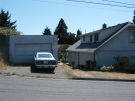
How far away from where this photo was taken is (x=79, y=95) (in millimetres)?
12023

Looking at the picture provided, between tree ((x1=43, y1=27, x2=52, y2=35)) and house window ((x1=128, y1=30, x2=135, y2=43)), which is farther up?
tree ((x1=43, y1=27, x2=52, y2=35))

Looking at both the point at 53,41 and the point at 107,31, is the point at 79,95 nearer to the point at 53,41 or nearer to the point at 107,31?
the point at 53,41

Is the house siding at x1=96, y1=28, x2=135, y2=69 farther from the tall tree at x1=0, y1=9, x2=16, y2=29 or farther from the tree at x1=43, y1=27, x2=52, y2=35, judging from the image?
the tree at x1=43, y1=27, x2=52, y2=35

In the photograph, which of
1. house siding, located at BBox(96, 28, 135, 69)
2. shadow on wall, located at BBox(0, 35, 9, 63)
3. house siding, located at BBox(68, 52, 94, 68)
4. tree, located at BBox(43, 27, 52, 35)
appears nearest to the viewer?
shadow on wall, located at BBox(0, 35, 9, 63)

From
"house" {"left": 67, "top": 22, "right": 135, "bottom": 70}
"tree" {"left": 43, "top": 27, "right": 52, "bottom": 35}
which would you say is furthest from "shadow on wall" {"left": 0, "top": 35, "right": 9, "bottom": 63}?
"tree" {"left": 43, "top": 27, "right": 52, "bottom": 35}

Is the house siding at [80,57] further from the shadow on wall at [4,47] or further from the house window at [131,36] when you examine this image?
the shadow on wall at [4,47]

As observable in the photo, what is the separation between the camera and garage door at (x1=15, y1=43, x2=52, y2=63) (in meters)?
33.0

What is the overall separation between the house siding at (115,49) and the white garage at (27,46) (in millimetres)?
5209

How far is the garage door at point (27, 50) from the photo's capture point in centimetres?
3295

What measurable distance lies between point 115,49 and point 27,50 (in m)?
9.90

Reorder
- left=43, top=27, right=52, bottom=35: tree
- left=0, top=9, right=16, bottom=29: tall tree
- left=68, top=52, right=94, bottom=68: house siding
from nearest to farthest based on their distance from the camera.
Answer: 1. left=68, top=52, right=94, bottom=68: house siding
2. left=0, top=9, right=16, bottom=29: tall tree
3. left=43, top=27, right=52, bottom=35: tree

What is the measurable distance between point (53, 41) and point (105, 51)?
19.6ft

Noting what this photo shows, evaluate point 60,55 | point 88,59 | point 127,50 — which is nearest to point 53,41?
point 88,59

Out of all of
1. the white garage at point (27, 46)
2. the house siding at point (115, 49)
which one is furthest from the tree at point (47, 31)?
the house siding at point (115, 49)
